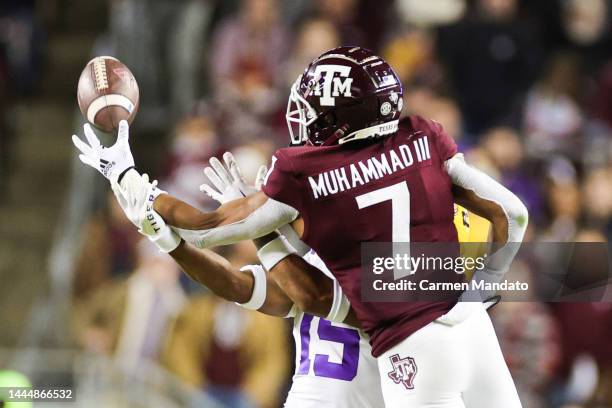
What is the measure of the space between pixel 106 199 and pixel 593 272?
4673mm

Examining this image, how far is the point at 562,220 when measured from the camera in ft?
26.8

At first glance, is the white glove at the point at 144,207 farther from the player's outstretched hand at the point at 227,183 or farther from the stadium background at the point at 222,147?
the stadium background at the point at 222,147

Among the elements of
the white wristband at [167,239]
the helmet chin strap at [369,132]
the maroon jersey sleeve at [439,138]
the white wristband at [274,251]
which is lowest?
the white wristband at [274,251]

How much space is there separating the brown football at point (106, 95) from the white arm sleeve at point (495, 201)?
4.47ft

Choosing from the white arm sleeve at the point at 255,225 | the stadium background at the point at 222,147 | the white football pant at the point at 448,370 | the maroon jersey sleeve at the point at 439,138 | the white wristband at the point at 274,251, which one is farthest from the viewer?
the stadium background at the point at 222,147

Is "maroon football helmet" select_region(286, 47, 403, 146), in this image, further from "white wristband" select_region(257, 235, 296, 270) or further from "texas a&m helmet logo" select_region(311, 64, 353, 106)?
"white wristband" select_region(257, 235, 296, 270)

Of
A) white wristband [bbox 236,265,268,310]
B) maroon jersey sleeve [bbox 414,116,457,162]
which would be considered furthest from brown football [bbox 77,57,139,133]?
maroon jersey sleeve [bbox 414,116,457,162]

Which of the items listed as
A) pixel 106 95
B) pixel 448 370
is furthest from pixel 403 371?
pixel 106 95

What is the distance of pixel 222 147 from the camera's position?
30.0 ft

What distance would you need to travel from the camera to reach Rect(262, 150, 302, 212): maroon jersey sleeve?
4.72 metres

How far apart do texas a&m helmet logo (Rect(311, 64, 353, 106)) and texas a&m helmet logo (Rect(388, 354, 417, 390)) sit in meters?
1.03

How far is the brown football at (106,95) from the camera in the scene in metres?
5.07

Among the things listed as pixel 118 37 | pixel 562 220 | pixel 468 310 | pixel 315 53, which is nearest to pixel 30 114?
pixel 118 37

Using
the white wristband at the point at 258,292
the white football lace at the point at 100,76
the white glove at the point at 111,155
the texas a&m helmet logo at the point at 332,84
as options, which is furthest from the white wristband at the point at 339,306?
the white football lace at the point at 100,76
